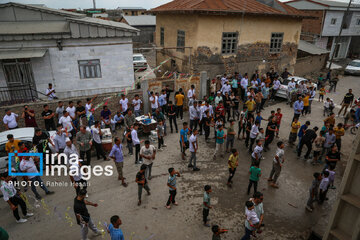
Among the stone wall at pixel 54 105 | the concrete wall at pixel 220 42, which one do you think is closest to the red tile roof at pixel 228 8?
the concrete wall at pixel 220 42

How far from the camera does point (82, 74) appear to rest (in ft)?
47.2

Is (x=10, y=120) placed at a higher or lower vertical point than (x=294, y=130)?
higher

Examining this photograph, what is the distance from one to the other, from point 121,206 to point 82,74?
9.52m

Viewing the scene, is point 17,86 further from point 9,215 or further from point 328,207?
point 328,207

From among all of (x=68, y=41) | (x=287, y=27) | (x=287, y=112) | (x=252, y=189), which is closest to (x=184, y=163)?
(x=252, y=189)

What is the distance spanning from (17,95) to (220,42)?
1287 centimetres

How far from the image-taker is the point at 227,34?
668 inches

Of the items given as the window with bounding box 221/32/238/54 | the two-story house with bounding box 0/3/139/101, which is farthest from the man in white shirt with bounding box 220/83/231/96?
the two-story house with bounding box 0/3/139/101

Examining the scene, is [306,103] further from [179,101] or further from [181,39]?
[181,39]

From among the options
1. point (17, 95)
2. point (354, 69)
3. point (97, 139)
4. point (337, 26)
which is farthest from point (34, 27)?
point (337, 26)

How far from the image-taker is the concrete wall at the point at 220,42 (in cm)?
1614

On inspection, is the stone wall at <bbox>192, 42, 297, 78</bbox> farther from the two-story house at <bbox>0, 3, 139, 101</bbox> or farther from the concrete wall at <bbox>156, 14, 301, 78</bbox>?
the two-story house at <bbox>0, 3, 139, 101</bbox>

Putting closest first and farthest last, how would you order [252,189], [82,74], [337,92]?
[252,189] → [82,74] → [337,92]

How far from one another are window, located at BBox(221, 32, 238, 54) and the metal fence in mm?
12180
